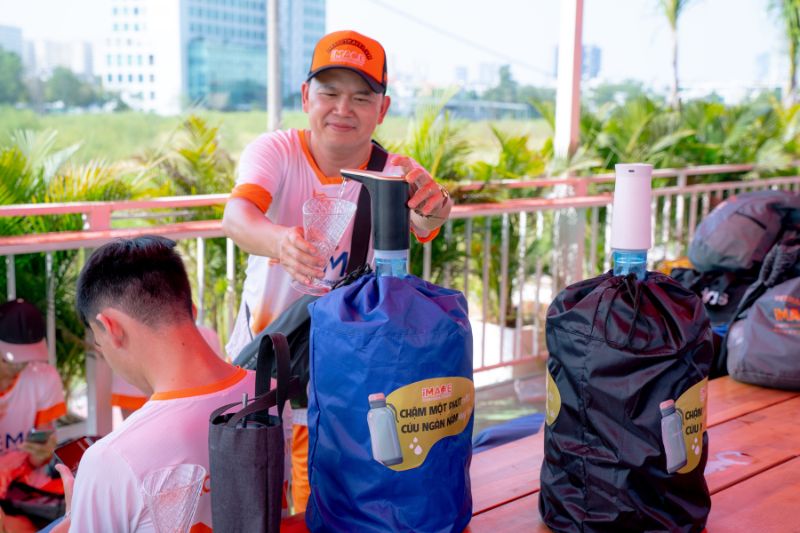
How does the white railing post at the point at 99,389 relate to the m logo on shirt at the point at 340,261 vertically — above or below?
below

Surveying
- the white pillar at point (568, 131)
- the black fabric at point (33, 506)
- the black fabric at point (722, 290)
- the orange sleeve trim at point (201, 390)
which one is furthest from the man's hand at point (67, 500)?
the white pillar at point (568, 131)

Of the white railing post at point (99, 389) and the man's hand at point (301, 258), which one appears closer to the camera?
the man's hand at point (301, 258)

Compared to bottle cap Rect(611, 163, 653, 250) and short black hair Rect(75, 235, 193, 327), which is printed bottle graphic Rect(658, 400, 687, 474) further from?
short black hair Rect(75, 235, 193, 327)

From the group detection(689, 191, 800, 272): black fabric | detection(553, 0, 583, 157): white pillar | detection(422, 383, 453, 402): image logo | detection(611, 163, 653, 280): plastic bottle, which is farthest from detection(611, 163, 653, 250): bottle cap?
detection(553, 0, 583, 157): white pillar

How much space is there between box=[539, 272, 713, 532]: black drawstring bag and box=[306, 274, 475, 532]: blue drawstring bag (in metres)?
0.15

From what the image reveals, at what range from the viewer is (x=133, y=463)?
3.81 ft

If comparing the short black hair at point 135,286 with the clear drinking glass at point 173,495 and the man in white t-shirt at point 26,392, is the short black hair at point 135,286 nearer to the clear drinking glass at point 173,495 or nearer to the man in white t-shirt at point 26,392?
the clear drinking glass at point 173,495

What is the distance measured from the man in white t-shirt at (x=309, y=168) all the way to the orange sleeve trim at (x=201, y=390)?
0.31m

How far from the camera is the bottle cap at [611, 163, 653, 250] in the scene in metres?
1.21

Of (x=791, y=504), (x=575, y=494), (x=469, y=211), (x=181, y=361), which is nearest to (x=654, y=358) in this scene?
(x=575, y=494)

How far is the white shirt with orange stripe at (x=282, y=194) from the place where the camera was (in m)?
1.88

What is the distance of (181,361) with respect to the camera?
1.32 m

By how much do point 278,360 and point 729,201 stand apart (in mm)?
2504

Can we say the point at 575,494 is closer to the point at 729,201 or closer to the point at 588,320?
the point at 588,320
